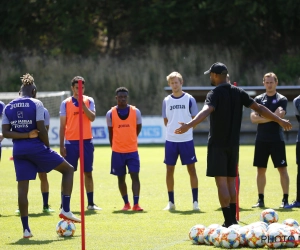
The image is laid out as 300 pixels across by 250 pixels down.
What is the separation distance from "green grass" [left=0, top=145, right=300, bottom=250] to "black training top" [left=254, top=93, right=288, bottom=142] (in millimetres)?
1224

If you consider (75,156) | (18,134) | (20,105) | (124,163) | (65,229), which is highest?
(20,105)

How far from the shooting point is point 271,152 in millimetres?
12344

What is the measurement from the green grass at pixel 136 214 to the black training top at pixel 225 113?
1428 millimetres

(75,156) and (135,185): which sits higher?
(75,156)

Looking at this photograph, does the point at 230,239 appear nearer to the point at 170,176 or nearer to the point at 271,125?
the point at 170,176

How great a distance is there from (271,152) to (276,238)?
4.44m

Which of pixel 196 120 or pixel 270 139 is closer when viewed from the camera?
pixel 196 120

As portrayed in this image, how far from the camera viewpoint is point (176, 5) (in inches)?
1644

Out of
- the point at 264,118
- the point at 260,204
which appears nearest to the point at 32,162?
the point at 264,118

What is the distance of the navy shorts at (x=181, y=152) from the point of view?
1229 centimetres

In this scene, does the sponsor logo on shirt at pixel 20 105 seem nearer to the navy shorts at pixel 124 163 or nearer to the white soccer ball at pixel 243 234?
the white soccer ball at pixel 243 234

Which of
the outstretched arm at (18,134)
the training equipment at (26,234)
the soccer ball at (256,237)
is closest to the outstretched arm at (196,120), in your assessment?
the soccer ball at (256,237)

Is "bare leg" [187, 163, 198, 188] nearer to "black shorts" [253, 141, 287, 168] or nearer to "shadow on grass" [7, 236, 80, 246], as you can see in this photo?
"black shorts" [253, 141, 287, 168]

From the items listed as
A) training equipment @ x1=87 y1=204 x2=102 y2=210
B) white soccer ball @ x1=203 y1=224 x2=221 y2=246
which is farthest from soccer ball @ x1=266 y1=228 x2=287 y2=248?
training equipment @ x1=87 y1=204 x2=102 y2=210
